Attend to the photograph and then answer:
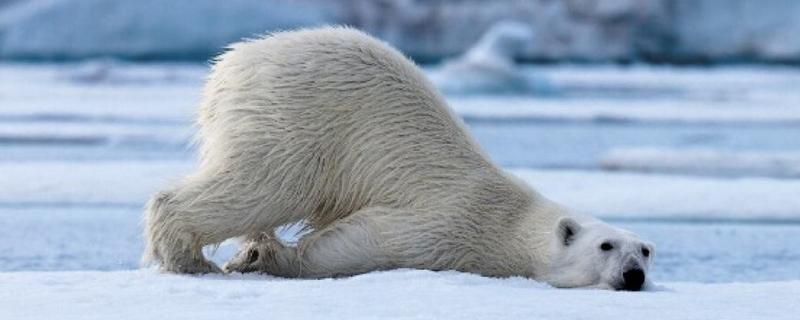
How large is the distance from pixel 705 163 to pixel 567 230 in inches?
213

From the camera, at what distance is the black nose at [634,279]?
373cm

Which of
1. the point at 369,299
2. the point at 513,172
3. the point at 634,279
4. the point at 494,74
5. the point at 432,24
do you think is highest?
the point at 369,299

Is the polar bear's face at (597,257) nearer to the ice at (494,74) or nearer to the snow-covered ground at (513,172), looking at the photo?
the snow-covered ground at (513,172)

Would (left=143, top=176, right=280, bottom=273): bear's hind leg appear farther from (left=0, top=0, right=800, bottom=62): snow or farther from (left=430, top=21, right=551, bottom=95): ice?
(left=0, top=0, right=800, bottom=62): snow

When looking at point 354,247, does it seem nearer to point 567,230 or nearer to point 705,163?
point 567,230

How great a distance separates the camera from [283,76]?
165 inches

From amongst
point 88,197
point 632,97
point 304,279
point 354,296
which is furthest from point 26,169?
point 632,97

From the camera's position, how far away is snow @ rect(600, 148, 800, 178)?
347 inches

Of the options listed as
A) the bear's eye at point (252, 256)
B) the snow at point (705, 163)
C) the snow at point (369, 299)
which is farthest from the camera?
the snow at point (705, 163)

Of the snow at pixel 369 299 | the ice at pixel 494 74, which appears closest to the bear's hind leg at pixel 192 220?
the snow at pixel 369 299

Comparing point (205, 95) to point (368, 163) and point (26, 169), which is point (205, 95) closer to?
point (368, 163)

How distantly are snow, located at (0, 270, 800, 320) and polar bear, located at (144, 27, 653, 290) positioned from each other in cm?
26

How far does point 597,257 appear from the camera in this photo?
3.81 m

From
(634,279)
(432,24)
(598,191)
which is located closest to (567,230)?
(634,279)
